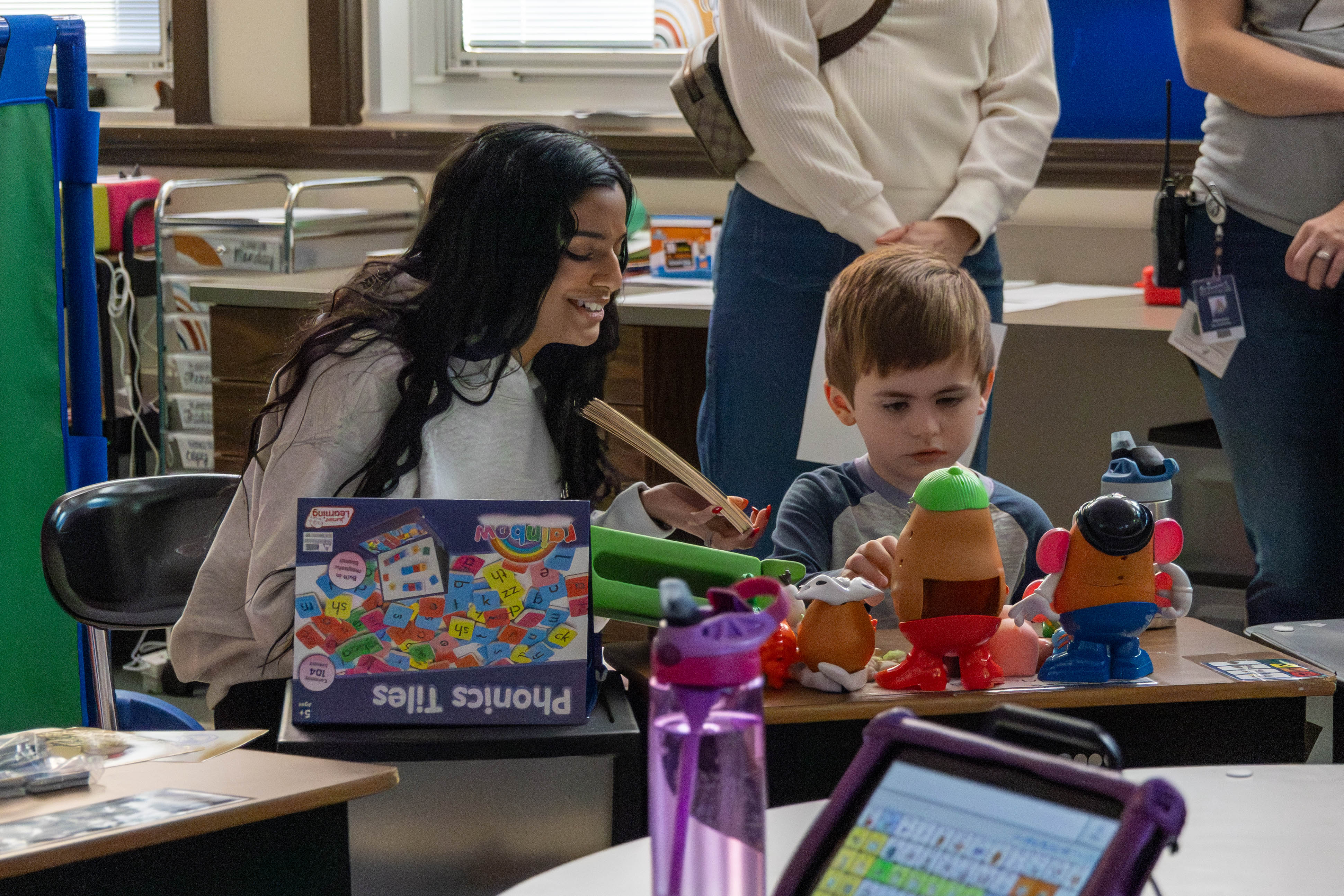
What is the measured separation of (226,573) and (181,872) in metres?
0.50

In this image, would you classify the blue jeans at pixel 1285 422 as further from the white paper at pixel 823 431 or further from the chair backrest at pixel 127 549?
the chair backrest at pixel 127 549

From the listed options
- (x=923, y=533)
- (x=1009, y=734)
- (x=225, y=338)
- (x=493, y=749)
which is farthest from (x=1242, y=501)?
(x=225, y=338)

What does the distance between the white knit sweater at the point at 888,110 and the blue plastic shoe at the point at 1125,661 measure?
0.75m

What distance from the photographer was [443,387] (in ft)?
4.43

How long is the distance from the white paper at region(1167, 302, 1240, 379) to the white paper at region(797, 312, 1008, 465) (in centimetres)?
21

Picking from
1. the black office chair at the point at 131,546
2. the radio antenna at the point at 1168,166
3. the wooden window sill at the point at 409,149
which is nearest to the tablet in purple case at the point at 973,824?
the black office chair at the point at 131,546

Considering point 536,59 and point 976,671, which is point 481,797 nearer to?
point 976,671

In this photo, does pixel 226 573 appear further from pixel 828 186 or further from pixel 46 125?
pixel 828 186

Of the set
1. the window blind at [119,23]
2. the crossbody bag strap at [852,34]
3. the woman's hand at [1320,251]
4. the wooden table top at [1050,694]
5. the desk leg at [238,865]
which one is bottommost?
the desk leg at [238,865]

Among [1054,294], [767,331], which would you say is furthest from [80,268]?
[1054,294]

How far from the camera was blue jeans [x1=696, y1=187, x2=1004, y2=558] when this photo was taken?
5.91 feet

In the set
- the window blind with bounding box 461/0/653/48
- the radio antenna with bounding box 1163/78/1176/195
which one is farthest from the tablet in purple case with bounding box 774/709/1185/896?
the window blind with bounding box 461/0/653/48

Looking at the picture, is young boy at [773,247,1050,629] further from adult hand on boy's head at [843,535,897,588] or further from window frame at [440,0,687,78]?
window frame at [440,0,687,78]

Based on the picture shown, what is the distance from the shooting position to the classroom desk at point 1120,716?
3.45ft
